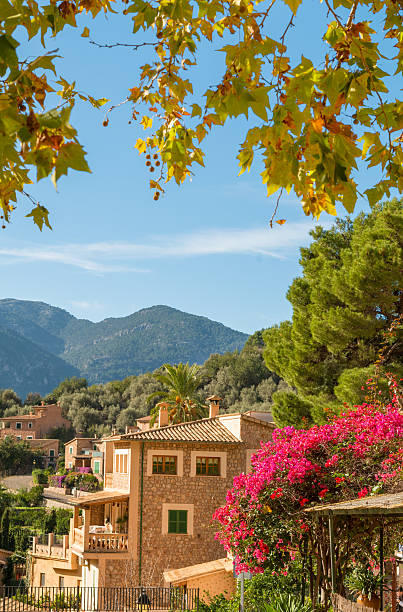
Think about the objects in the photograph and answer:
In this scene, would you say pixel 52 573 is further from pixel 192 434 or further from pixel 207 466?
pixel 192 434

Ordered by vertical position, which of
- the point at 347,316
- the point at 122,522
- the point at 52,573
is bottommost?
the point at 52,573

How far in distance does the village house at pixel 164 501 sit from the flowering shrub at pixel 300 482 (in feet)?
41.8

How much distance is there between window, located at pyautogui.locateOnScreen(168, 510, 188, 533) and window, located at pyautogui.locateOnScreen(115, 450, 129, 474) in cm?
257

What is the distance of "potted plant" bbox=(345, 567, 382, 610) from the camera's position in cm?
1248

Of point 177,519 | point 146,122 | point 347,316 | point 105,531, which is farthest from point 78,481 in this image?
point 146,122

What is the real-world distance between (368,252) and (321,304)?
8.23ft

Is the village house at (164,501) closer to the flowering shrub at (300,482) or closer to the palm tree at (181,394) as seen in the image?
the palm tree at (181,394)

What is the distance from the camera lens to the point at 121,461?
29.4 metres

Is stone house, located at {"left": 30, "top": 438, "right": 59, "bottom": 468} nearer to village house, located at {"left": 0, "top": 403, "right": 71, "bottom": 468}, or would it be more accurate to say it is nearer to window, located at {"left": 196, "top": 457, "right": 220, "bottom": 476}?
village house, located at {"left": 0, "top": 403, "right": 71, "bottom": 468}

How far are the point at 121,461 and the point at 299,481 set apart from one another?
55.0 feet

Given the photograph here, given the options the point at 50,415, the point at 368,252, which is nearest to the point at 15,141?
the point at 368,252

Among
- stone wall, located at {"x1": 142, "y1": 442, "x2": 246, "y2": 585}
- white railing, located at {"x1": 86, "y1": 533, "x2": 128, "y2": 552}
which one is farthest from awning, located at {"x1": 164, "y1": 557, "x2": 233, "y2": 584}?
white railing, located at {"x1": 86, "y1": 533, "x2": 128, "y2": 552}

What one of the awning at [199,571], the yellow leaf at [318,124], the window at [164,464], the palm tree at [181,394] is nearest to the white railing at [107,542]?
the window at [164,464]

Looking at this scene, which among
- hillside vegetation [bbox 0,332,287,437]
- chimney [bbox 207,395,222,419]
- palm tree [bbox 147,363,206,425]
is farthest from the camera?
hillside vegetation [bbox 0,332,287,437]
